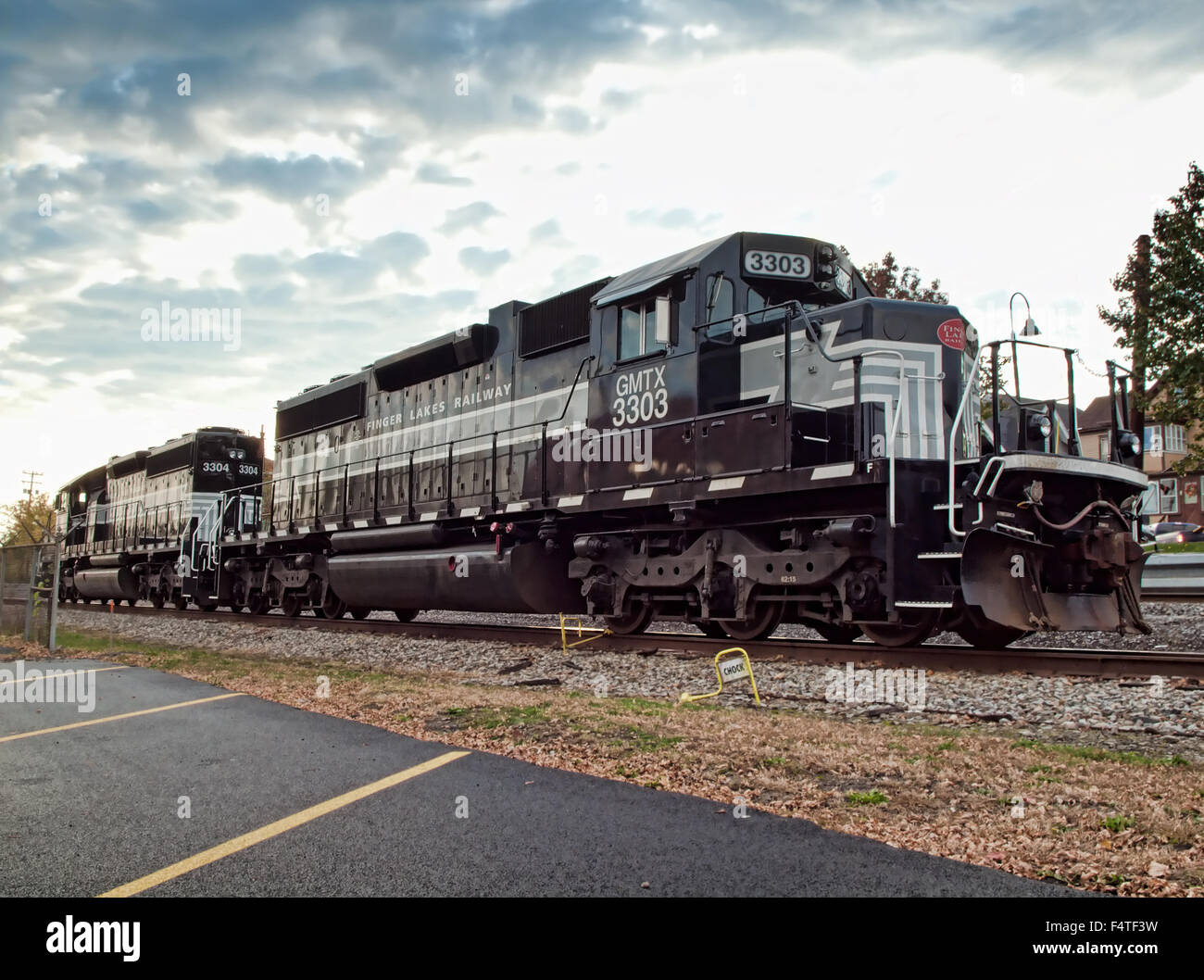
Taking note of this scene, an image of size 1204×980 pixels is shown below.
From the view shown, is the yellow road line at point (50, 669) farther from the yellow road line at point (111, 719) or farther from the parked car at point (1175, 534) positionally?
the parked car at point (1175, 534)

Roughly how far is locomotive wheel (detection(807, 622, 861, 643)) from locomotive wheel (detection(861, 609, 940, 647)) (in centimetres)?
43

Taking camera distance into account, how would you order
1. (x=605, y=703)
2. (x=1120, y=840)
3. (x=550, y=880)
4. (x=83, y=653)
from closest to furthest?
1. (x=550, y=880)
2. (x=1120, y=840)
3. (x=605, y=703)
4. (x=83, y=653)

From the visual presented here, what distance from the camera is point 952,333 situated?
8.77m

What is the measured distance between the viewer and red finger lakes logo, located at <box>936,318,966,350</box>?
28.6 feet

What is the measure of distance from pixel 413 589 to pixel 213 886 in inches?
417

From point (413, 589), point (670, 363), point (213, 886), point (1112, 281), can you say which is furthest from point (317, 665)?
point (1112, 281)

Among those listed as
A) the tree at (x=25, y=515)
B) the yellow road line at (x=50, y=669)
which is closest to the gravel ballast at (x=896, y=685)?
the yellow road line at (x=50, y=669)

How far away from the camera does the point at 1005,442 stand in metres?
9.56

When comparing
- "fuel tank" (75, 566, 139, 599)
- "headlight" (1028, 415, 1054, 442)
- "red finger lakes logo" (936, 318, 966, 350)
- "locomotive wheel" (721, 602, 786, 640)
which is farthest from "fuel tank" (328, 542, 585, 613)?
"fuel tank" (75, 566, 139, 599)

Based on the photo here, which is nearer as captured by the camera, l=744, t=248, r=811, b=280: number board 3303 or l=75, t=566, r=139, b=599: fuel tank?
l=744, t=248, r=811, b=280: number board 3303

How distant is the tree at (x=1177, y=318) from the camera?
26.5 meters

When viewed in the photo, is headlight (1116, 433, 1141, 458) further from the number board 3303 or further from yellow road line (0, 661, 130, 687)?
yellow road line (0, 661, 130, 687)

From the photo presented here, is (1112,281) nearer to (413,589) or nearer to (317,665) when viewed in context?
(413,589)

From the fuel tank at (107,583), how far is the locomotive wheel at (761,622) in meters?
20.9
